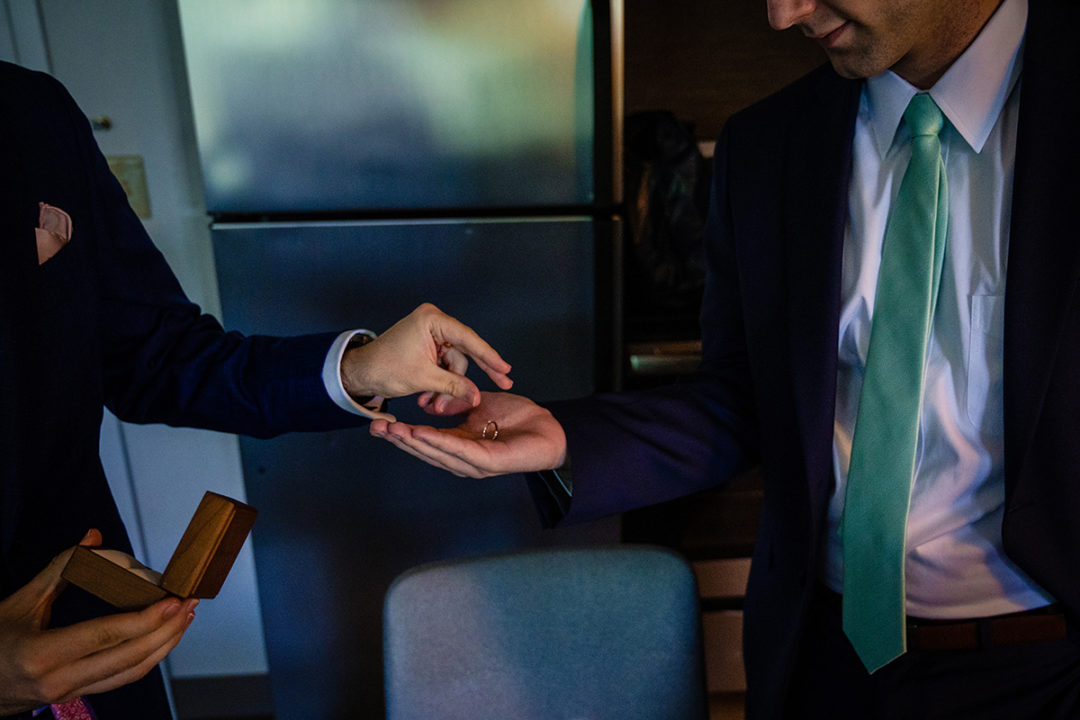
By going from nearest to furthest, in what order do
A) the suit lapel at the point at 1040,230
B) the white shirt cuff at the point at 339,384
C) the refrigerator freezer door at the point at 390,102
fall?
the suit lapel at the point at 1040,230 → the white shirt cuff at the point at 339,384 → the refrigerator freezer door at the point at 390,102

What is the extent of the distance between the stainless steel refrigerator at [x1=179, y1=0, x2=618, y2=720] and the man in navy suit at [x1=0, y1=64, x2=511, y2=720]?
1.88 feet

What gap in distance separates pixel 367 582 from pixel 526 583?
2.95 feet

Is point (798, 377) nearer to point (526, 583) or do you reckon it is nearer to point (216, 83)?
A: point (526, 583)

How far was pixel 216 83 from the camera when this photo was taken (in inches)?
61.0

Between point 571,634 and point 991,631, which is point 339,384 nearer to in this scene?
point 571,634

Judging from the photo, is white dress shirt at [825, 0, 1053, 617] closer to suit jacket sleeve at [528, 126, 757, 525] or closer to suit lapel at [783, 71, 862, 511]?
suit lapel at [783, 71, 862, 511]

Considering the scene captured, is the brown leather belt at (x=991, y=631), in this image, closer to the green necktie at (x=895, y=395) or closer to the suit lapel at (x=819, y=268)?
the green necktie at (x=895, y=395)

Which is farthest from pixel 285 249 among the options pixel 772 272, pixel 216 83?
pixel 772 272

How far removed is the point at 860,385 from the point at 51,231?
0.97 m

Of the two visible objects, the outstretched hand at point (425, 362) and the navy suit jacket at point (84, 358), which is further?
the outstretched hand at point (425, 362)

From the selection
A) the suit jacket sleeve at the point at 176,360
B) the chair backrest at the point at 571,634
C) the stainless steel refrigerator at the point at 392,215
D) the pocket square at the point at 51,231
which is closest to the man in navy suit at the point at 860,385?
the chair backrest at the point at 571,634

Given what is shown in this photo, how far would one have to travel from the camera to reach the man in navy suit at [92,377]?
0.67 metres

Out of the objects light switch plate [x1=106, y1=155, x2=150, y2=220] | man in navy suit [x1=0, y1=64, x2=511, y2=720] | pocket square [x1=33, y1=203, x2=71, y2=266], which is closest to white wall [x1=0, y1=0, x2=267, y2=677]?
light switch plate [x1=106, y1=155, x2=150, y2=220]

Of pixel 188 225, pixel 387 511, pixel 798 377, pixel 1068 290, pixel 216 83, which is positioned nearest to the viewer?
pixel 1068 290
